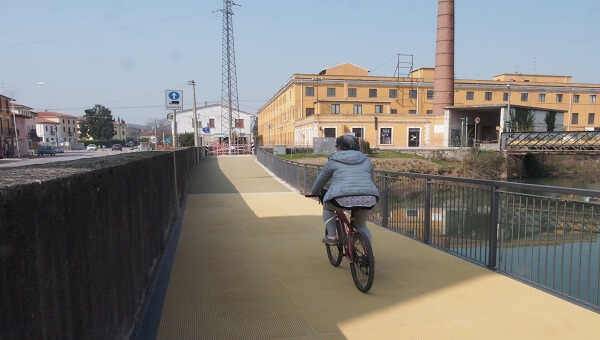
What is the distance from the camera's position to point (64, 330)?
1.94m

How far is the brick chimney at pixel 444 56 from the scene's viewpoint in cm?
5006

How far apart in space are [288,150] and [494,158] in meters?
21.1

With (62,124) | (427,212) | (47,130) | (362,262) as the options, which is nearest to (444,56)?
(427,212)

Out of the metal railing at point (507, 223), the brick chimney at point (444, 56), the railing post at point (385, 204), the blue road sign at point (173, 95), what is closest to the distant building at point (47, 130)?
the brick chimney at point (444, 56)

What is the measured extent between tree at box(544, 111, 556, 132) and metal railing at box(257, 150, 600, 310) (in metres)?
55.2

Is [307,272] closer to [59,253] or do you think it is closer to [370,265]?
[370,265]

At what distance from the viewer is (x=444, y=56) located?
167 ft

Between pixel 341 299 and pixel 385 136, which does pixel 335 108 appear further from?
pixel 341 299

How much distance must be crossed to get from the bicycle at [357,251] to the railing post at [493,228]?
1.84 metres

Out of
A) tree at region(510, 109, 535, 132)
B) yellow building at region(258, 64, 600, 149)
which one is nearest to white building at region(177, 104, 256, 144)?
yellow building at region(258, 64, 600, 149)

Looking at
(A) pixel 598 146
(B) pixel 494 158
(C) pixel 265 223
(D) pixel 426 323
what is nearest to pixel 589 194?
(D) pixel 426 323

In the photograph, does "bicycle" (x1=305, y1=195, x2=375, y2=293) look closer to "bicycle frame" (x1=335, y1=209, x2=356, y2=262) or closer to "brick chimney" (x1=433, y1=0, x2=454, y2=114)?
"bicycle frame" (x1=335, y1=209, x2=356, y2=262)

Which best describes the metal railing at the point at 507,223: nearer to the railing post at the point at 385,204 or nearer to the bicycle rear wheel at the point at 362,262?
the railing post at the point at 385,204

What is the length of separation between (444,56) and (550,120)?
18011mm
